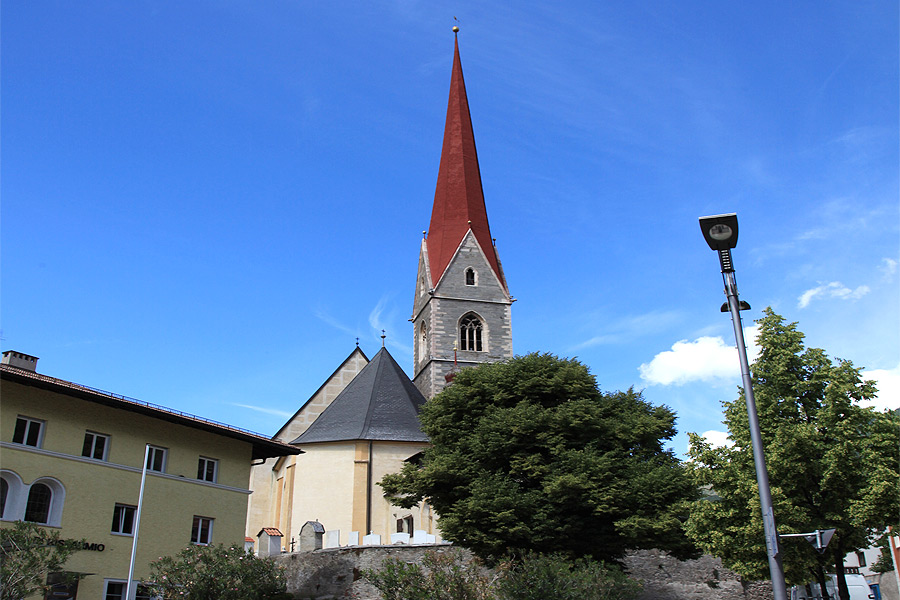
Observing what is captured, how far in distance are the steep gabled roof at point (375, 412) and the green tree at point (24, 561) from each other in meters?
21.7

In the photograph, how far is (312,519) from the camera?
119ft

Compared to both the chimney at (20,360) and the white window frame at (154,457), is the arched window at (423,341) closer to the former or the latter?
the white window frame at (154,457)

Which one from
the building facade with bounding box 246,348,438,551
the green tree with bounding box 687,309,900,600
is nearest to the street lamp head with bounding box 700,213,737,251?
the green tree with bounding box 687,309,900,600

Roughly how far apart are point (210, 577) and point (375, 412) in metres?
21.1

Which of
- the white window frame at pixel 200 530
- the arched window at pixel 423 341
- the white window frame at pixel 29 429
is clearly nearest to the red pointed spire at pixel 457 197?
the arched window at pixel 423 341

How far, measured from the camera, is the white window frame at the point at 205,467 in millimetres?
24141

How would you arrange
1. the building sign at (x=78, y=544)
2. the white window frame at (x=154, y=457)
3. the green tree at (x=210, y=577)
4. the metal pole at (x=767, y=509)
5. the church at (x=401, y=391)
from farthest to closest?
the church at (x=401, y=391) < the white window frame at (x=154, y=457) < the green tree at (x=210, y=577) < the building sign at (x=78, y=544) < the metal pole at (x=767, y=509)

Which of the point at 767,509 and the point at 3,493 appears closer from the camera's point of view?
the point at 767,509

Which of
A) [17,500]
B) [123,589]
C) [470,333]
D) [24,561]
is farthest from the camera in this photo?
[470,333]

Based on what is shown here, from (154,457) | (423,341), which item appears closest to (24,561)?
(154,457)

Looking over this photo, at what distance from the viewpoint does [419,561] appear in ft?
88.0

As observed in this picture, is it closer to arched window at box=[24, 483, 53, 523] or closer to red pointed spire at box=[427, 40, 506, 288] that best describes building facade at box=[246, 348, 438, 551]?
red pointed spire at box=[427, 40, 506, 288]

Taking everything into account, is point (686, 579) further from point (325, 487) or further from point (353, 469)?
point (325, 487)

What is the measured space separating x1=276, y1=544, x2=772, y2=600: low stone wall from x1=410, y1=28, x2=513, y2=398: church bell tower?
754 inches
